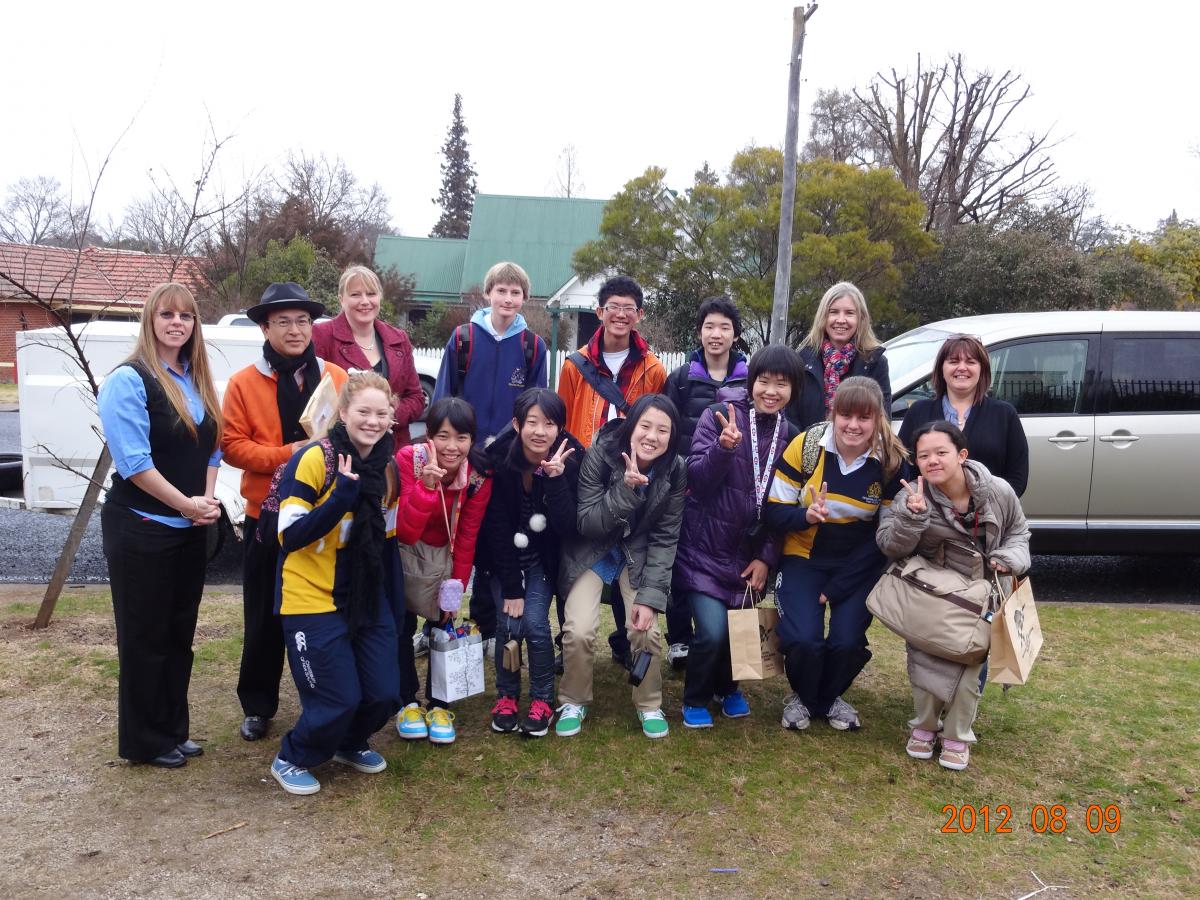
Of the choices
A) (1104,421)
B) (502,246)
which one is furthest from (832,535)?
(502,246)

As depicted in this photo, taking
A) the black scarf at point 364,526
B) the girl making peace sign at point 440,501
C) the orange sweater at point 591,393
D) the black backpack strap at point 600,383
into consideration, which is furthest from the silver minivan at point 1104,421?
the black scarf at point 364,526

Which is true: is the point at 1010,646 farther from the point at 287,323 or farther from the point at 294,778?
the point at 287,323

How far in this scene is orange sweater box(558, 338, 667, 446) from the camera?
15.0 ft

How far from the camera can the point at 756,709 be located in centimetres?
434

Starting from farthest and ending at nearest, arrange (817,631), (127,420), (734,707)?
1. (734,707)
2. (817,631)
3. (127,420)

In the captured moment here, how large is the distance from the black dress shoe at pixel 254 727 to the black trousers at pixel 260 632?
24 millimetres

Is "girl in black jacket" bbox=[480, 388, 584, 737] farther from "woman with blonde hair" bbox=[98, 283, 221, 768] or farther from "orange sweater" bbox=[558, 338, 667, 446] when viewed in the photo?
"woman with blonde hair" bbox=[98, 283, 221, 768]

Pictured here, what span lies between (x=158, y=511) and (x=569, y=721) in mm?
1948

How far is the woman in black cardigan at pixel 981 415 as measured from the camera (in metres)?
4.09

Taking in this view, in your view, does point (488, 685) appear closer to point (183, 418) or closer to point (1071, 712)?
point (183, 418)

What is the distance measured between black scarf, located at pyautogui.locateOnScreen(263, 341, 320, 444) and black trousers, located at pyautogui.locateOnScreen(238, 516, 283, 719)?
0.43m

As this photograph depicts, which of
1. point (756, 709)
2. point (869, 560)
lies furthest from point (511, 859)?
point (869, 560)

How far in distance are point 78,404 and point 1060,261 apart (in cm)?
1928

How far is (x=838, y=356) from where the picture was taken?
4.60 meters
